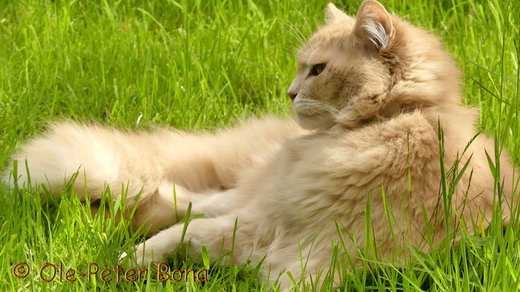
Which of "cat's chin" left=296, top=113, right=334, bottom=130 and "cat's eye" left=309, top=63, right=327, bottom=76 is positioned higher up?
"cat's eye" left=309, top=63, right=327, bottom=76

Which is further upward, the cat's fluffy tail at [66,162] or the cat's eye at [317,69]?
the cat's eye at [317,69]

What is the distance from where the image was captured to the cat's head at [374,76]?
2.76 m

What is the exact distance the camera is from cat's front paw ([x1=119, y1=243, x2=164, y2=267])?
8.98 feet

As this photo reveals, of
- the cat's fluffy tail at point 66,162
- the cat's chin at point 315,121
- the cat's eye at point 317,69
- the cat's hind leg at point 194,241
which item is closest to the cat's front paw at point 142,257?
the cat's hind leg at point 194,241

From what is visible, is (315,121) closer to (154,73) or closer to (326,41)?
(326,41)

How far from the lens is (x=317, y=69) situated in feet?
9.70

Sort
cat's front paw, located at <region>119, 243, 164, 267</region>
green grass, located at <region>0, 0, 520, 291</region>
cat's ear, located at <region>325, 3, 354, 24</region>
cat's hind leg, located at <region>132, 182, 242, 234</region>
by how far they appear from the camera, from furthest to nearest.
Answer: cat's ear, located at <region>325, 3, 354, 24</region>
cat's hind leg, located at <region>132, 182, 242, 234</region>
green grass, located at <region>0, 0, 520, 291</region>
cat's front paw, located at <region>119, 243, 164, 267</region>

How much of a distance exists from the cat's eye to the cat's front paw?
0.87 meters

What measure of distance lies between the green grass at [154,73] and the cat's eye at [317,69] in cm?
47

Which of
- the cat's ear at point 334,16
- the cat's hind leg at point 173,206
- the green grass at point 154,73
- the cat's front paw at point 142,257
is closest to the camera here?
the cat's front paw at point 142,257

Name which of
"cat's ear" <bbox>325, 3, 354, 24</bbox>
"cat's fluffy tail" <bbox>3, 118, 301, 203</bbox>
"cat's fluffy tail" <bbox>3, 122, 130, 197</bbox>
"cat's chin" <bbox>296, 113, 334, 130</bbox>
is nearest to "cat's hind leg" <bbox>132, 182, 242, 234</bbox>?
"cat's fluffy tail" <bbox>3, 118, 301, 203</bbox>

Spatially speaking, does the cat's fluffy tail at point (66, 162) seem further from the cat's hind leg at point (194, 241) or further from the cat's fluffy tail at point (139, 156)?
the cat's hind leg at point (194, 241)

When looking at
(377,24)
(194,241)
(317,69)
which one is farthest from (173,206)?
(377,24)

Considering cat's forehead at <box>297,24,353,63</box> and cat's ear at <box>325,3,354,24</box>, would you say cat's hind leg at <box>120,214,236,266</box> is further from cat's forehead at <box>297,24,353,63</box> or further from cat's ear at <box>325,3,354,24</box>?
cat's ear at <box>325,3,354,24</box>
